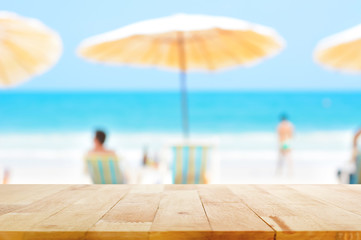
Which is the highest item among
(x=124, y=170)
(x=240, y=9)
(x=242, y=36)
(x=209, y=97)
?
(x=240, y=9)

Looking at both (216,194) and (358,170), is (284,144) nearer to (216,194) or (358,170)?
(358,170)

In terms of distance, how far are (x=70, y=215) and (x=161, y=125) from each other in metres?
25.9

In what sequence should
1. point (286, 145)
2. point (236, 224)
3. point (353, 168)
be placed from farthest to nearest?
1. point (286, 145)
2. point (353, 168)
3. point (236, 224)

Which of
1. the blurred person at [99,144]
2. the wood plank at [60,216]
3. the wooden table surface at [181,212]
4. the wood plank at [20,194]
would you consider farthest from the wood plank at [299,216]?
the blurred person at [99,144]

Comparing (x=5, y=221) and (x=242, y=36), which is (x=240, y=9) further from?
(x=5, y=221)

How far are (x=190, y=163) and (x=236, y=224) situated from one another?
3.16 metres

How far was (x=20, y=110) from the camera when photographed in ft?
101

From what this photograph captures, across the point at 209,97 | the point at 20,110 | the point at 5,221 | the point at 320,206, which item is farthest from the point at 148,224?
the point at 209,97

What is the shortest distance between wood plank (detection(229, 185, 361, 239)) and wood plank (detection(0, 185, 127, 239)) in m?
0.39

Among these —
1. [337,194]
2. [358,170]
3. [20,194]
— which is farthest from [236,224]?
[358,170]

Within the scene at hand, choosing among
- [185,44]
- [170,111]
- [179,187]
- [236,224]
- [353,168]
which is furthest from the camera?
[170,111]

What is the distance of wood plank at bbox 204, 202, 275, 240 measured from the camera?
724mm

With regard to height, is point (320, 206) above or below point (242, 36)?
below

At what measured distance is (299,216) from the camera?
0.86 metres
